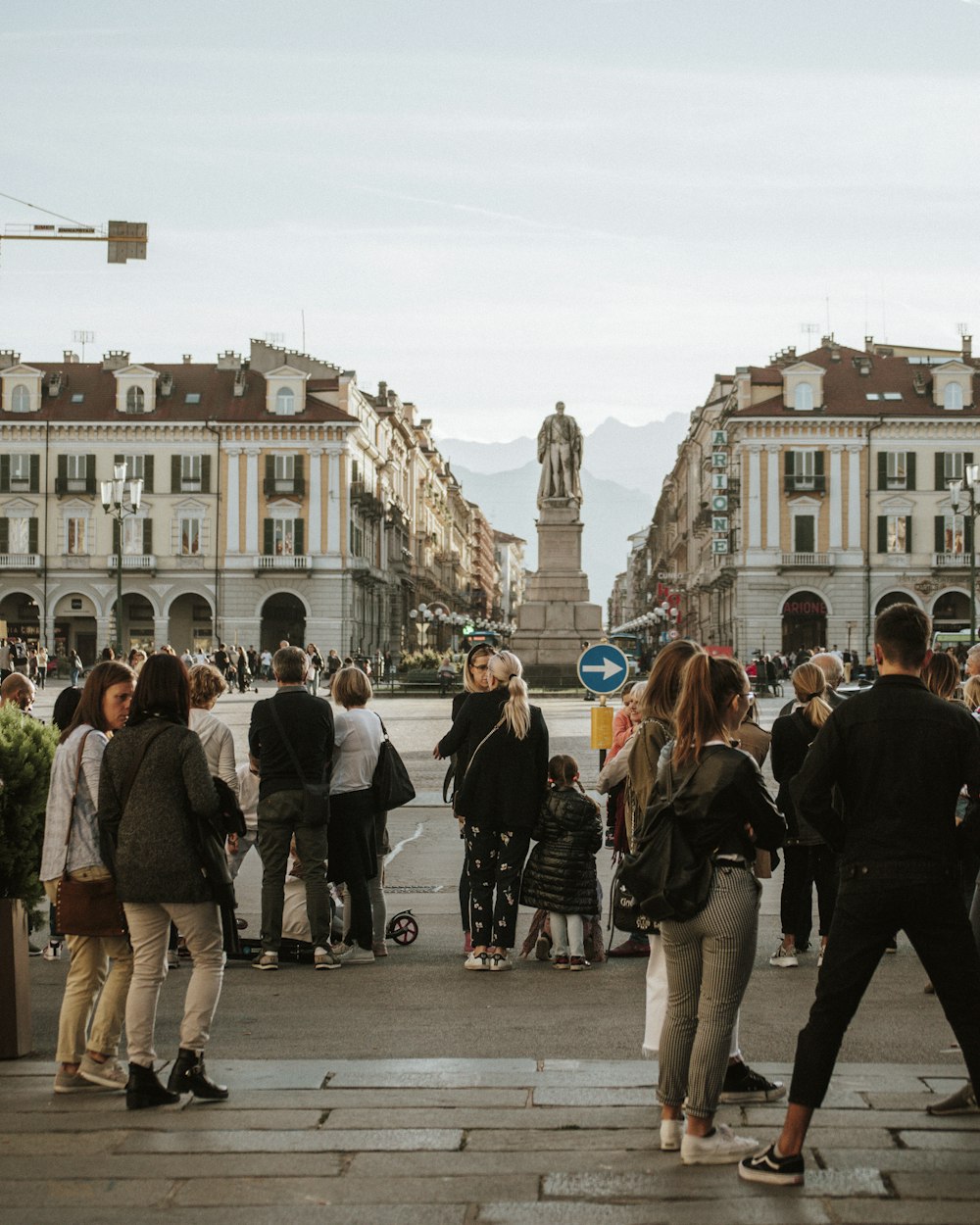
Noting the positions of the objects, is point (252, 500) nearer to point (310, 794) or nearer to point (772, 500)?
point (772, 500)

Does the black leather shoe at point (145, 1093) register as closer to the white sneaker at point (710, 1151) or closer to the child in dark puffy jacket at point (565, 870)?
the white sneaker at point (710, 1151)

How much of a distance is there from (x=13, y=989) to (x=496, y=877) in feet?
10.0

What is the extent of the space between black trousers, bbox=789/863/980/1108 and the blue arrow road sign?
9831 mm

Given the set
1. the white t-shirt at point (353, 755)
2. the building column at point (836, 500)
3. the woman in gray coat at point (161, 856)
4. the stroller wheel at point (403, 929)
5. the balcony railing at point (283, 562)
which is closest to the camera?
the woman in gray coat at point (161, 856)

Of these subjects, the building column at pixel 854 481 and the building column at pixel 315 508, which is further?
the building column at pixel 854 481

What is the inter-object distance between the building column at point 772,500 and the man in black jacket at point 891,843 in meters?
67.3

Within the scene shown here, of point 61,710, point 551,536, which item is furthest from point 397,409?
point 61,710

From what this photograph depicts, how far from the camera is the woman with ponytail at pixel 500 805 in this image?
340 inches

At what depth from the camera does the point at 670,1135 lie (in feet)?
17.0

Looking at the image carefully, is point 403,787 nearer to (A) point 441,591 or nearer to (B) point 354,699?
(B) point 354,699

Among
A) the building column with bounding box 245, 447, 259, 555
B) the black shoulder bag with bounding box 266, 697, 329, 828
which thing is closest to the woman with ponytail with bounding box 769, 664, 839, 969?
the black shoulder bag with bounding box 266, 697, 329, 828

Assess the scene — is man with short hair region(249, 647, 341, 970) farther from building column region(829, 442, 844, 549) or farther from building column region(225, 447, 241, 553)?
building column region(829, 442, 844, 549)

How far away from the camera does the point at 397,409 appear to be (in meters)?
95.4

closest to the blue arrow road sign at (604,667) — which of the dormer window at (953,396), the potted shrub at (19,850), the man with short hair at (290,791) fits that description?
the man with short hair at (290,791)
